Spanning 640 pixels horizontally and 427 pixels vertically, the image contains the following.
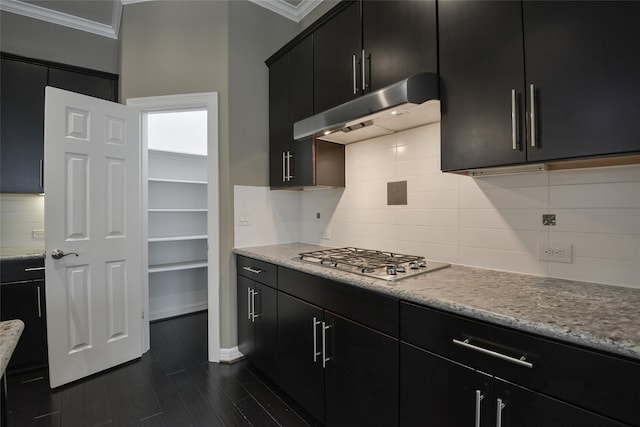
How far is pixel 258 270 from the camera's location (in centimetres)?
221

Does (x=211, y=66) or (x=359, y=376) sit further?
(x=211, y=66)

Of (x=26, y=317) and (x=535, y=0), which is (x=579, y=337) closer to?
(x=535, y=0)

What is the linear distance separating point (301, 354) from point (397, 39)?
6.04ft

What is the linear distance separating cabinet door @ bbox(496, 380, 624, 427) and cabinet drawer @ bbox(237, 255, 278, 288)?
1380mm

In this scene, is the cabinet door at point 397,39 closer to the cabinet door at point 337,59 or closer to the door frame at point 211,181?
the cabinet door at point 337,59

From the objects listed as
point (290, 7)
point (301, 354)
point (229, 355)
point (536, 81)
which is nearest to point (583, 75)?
point (536, 81)

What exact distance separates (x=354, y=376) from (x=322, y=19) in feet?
A: 7.28

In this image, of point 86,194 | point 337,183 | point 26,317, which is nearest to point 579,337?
point 337,183

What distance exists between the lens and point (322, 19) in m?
2.06

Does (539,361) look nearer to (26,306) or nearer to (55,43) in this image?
(26,306)

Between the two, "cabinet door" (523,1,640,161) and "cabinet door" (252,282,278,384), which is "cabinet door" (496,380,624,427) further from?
"cabinet door" (252,282,278,384)

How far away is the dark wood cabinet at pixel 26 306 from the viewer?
88.8 inches

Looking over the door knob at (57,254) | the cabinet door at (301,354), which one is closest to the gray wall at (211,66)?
the cabinet door at (301,354)

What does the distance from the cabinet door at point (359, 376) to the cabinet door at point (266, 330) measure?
55 centimetres
